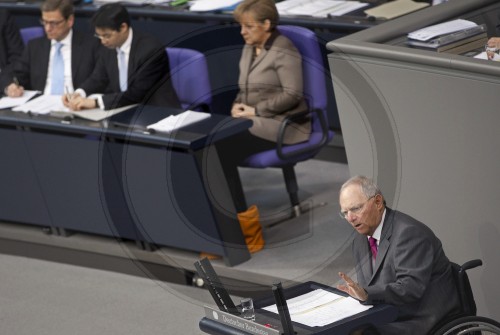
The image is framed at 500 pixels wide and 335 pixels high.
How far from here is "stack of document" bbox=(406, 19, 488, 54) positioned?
17.1 feet

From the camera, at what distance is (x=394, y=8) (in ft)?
24.5

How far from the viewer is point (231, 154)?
650 cm

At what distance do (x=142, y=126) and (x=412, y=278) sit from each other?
2.50m

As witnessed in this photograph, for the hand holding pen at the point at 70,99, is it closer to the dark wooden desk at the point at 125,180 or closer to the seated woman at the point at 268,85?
the dark wooden desk at the point at 125,180

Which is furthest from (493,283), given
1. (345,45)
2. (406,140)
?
(345,45)

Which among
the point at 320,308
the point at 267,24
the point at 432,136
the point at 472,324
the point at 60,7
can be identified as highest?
the point at 60,7

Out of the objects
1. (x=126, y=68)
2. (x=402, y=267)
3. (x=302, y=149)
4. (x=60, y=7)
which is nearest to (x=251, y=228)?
(x=302, y=149)

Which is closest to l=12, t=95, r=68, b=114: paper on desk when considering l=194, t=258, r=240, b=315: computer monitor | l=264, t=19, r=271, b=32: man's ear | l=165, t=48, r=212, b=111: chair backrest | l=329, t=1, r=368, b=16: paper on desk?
l=165, t=48, r=212, b=111: chair backrest

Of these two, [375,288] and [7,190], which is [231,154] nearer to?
[7,190]

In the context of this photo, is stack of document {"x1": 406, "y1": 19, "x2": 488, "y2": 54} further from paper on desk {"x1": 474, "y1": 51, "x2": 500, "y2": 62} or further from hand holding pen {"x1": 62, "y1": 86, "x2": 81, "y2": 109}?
hand holding pen {"x1": 62, "y1": 86, "x2": 81, "y2": 109}

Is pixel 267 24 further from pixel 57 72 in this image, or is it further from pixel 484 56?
pixel 484 56

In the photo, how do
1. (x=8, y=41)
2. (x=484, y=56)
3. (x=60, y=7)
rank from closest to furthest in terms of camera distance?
(x=484, y=56), (x=60, y=7), (x=8, y=41)

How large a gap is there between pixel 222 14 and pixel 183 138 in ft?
6.82

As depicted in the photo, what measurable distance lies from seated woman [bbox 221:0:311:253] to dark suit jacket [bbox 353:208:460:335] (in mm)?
2167
